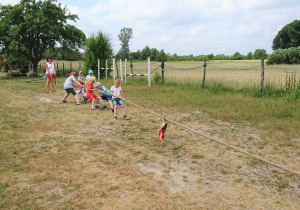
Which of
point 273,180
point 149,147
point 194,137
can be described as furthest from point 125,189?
point 194,137

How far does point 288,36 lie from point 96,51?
5695 cm

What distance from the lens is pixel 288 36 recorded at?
62.7 meters

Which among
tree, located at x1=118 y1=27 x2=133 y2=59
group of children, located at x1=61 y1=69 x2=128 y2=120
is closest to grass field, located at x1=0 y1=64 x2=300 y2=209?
group of children, located at x1=61 y1=69 x2=128 y2=120

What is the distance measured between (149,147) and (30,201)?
2.57 meters

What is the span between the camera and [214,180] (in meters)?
3.97

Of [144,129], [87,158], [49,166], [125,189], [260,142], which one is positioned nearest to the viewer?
[125,189]

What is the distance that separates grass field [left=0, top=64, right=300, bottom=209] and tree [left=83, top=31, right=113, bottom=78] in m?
11.9

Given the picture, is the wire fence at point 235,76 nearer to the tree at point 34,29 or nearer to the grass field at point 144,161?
Result: the grass field at point 144,161

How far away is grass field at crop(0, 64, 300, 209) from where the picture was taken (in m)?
3.39

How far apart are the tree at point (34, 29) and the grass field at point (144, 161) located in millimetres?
18200

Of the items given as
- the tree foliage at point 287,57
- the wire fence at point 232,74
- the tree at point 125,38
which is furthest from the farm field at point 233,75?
the tree at point 125,38

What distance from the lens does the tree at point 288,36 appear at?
6138 cm

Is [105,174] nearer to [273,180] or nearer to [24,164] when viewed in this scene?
[24,164]

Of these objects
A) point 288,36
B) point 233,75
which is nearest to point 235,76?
point 233,75
